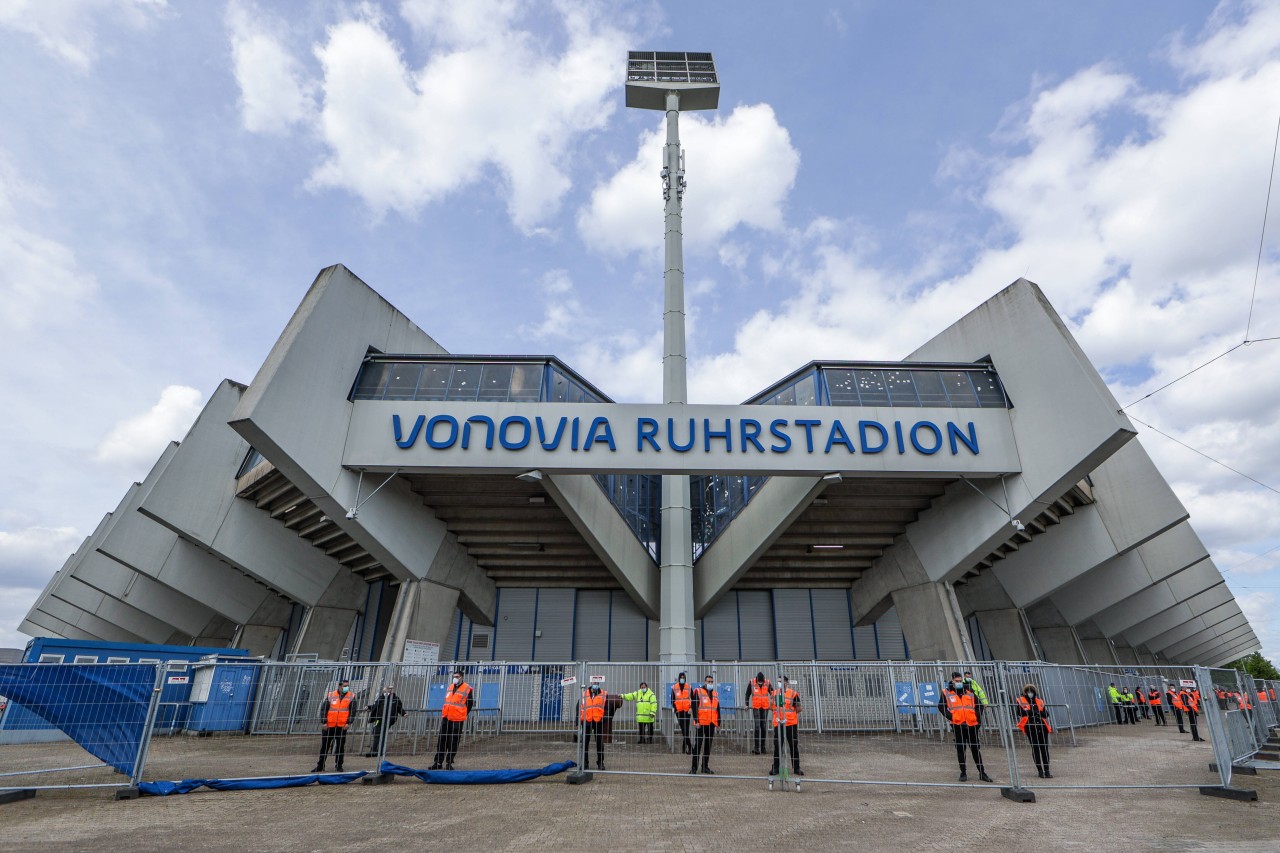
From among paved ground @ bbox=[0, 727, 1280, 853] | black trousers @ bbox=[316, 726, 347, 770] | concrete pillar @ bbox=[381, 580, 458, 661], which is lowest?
paved ground @ bbox=[0, 727, 1280, 853]

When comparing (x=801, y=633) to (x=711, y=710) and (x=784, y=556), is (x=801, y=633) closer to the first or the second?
(x=784, y=556)

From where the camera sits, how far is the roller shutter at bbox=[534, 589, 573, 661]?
96.7 feet

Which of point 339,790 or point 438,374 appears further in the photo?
point 438,374

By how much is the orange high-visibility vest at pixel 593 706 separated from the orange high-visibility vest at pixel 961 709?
5629 mm

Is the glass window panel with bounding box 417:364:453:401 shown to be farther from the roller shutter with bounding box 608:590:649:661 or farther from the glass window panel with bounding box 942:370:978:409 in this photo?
the glass window panel with bounding box 942:370:978:409

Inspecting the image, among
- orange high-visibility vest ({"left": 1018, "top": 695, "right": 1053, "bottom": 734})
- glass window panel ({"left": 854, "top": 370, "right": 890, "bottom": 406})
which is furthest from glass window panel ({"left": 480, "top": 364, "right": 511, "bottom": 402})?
orange high-visibility vest ({"left": 1018, "top": 695, "right": 1053, "bottom": 734})

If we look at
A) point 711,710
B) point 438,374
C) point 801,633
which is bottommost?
point 711,710

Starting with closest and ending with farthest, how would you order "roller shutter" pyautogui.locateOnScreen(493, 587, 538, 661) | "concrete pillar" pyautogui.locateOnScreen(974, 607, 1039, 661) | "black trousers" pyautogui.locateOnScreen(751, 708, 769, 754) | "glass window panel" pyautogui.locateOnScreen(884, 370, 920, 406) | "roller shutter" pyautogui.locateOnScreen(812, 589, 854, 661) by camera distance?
1. "black trousers" pyautogui.locateOnScreen(751, 708, 769, 754)
2. "glass window panel" pyautogui.locateOnScreen(884, 370, 920, 406)
3. "roller shutter" pyautogui.locateOnScreen(493, 587, 538, 661)
4. "concrete pillar" pyautogui.locateOnScreen(974, 607, 1039, 661)
5. "roller shutter" pyautogui.locateOnScreen(812, 589, 854, 661)

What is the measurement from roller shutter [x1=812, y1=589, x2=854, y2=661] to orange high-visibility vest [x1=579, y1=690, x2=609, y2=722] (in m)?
20.9

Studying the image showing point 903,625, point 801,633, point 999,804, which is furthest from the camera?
point 801,633

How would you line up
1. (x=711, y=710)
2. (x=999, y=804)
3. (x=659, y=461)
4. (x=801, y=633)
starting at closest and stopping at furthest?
(x=999, y=804)
(x=711, y=710)
(x=659, y=461)
(x=801, y=633)

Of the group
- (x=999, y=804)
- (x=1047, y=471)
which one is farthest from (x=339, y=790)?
(x=1047, y=471)

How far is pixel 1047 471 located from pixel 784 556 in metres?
10.8

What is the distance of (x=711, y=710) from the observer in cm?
1133
